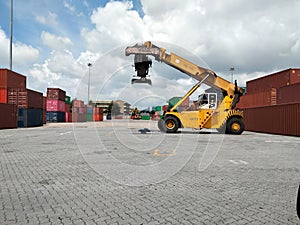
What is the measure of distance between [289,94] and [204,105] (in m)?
8.47

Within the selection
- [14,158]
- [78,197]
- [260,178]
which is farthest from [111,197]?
[14,158]

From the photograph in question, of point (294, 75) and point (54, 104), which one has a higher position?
point (294, 75)

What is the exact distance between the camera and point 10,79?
28625mm

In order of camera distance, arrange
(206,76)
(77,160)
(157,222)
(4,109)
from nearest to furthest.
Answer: (157,222) → (77,160) → (206,76) → (4,109)

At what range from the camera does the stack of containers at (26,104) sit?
1121 inches

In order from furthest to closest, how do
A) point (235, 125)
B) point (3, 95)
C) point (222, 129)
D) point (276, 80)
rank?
point (3, 95), point (276, 80), point (222, 129), point (235, 125)

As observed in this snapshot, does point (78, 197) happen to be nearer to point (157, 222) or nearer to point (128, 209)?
point (128, 209)

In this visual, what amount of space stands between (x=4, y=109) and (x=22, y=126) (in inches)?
193

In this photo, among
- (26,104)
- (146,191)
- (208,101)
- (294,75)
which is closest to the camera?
(146,191)

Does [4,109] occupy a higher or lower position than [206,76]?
lower

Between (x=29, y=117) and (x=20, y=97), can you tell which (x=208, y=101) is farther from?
(x=29, y=117)

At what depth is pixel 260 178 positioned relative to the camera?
238 inches

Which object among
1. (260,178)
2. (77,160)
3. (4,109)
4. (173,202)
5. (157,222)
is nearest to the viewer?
(157,222)

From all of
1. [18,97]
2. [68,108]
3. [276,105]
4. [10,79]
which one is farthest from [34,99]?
[276,105]
